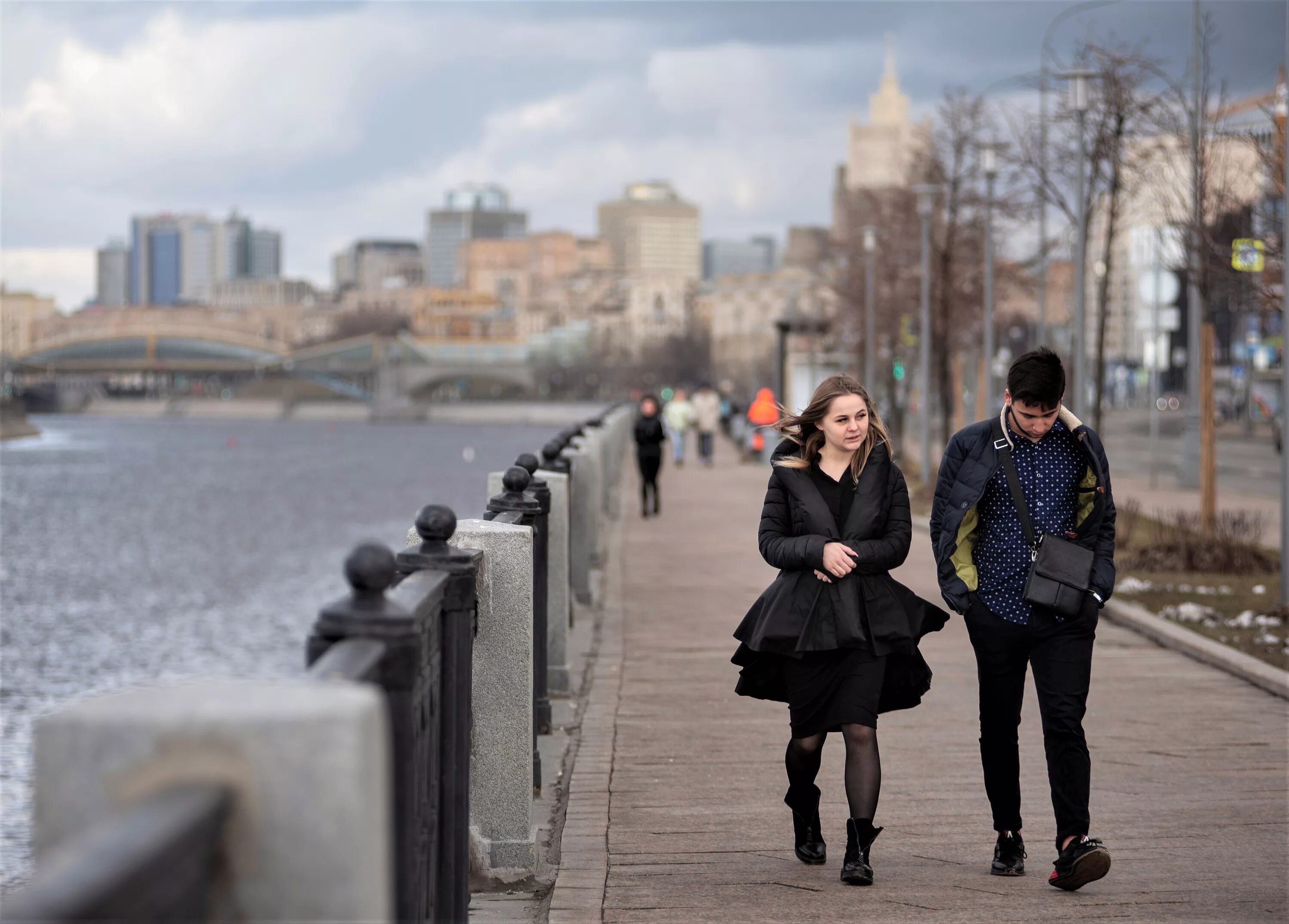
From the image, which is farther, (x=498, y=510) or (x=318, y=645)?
(x=498, y=510)

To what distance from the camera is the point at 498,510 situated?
7.05 m

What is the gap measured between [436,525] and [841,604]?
1777 mm

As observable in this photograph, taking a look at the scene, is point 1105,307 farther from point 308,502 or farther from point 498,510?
point 308,502

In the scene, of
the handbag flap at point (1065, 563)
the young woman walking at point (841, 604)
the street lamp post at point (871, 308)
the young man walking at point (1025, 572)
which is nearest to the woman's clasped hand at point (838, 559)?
the young woman walking at point (841, 604)

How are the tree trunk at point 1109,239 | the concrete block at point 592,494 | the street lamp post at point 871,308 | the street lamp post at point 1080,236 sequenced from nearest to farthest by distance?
1. the concrete block at point 592,494
2. the street lamp post at point 1080,236
3. the tree trunk at point 1109,239
4. the street lamp post at point 871,308

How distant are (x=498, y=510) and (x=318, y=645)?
3.74 meters

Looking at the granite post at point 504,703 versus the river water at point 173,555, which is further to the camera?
the river water at point 173,555

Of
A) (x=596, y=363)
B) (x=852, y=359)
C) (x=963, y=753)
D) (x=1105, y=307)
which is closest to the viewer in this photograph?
(x=963, y=753)

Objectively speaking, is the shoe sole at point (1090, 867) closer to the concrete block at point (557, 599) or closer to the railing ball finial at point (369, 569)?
the railing ball finial at point (369, 569)

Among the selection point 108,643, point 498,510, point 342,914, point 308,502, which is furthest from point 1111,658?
Answer: point 308,502

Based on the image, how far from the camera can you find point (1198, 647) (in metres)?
11.2

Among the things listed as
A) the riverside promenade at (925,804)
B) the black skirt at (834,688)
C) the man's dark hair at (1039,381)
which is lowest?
the riverside promenade at (925,804)

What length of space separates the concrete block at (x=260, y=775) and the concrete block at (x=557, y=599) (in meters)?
7.36

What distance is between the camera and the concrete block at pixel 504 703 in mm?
5965
